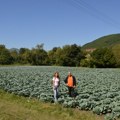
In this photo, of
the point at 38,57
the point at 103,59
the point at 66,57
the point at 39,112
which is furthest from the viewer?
the point at 38,57

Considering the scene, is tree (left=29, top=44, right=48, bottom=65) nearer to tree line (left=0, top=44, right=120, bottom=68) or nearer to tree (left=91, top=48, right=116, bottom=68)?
tree line (left=0, top=44, right=120, bottom=68)

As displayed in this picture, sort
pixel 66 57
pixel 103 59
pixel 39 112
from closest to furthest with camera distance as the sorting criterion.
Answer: pixel 39 112 < pixel 103 59 < pixel 66 57

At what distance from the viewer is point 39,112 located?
17.6 metres

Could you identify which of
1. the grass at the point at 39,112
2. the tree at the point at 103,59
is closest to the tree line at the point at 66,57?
the tree at the point at 103,59

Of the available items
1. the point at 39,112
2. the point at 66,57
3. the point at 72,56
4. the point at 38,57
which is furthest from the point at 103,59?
the point at 39,112

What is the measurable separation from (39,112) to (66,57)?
285 ft

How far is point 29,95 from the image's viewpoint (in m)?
24.0

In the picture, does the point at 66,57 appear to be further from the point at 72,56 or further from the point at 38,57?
the point at 38,57

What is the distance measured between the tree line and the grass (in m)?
69.7

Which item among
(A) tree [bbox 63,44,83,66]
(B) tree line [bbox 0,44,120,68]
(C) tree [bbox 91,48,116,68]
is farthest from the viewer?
(A) tree [bbox 63,44,83,66]

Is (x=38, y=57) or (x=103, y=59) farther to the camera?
(x=38, y=57)

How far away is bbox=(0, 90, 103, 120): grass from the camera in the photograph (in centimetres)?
1562

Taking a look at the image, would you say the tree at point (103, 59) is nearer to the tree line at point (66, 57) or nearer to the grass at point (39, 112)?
the tree line at point (66, 57)

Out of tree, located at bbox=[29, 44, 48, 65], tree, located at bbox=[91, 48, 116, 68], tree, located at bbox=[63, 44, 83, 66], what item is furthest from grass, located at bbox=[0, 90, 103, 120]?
tree, located at bbox=[29, 44, 48, 65]
